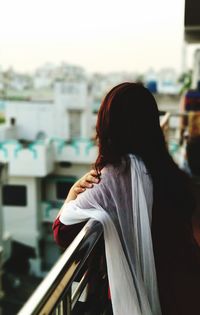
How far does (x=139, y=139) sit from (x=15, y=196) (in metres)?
15.1

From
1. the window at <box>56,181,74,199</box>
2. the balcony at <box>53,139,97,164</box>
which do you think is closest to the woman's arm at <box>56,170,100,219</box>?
the balcony at <box>53,139,97,164</box>

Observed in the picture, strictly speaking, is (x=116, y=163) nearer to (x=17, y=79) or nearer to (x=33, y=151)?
(x=33, y=151)

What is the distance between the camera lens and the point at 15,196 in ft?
51.3

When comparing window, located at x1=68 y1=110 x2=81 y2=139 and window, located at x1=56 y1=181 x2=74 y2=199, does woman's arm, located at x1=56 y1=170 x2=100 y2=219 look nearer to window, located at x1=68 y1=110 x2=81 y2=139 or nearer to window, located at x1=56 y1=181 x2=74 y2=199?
window, located at x1=56 y1=181 x2=74 y2=199

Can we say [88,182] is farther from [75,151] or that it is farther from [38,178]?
[75,151]

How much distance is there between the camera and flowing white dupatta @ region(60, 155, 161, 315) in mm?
871

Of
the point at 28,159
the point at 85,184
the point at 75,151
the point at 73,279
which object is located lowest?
the point at 28,159

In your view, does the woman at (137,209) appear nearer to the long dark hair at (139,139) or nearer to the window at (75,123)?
the long dark hair at (139,139)

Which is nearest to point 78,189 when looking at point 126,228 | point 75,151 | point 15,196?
point 126,228

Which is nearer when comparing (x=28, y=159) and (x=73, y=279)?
(x=73, y=279)

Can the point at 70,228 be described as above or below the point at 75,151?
Result: above

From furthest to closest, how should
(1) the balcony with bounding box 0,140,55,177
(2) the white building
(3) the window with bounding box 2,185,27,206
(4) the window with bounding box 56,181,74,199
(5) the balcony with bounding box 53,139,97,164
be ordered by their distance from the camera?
(4) the window with bounding box 56,181,74,199 → (5) the balcony with bounding box 53,139,97,164 → (3) the window with bounding box 2,185,27,206 → (2) the white building → (1) the balcony with bounding box 0,140,55,177

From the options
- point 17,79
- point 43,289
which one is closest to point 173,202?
point 43,289

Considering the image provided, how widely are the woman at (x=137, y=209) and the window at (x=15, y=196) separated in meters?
14.8
